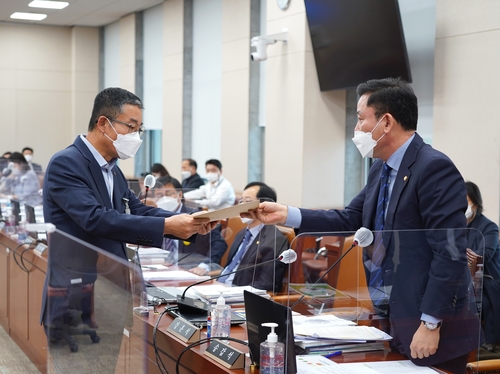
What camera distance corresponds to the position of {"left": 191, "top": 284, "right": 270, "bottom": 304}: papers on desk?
118 inches

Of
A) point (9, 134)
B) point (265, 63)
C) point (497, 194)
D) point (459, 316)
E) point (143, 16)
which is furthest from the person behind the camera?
point (9, 134)

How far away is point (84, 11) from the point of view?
42.7ft

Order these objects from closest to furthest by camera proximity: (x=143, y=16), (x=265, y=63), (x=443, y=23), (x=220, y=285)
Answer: (x=220, y=285), (x=443, y=23), (x=265, y=63), (x=143, y=16)

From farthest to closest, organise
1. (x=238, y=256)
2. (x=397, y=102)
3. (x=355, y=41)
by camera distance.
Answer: (x=355, y=41) → (x=238, y=256) → (x=397, y=102)

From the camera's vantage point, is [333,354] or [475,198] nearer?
[333,354]

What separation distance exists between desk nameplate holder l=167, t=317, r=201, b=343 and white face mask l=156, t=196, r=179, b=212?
236 centimetres

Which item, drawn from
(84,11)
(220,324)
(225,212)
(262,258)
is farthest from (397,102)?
(84,11)

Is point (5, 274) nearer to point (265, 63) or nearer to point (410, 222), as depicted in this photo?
point (410, 222)

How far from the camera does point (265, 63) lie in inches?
344

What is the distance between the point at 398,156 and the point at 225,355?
0.90 meters

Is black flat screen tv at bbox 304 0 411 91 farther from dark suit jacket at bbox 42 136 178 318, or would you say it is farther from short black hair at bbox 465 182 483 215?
dark suit jacket at bbox 42 136 178 318

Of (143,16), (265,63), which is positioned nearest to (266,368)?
(265,63)

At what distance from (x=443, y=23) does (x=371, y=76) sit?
0.98 meters

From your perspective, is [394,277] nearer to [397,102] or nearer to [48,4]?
[397,102]
